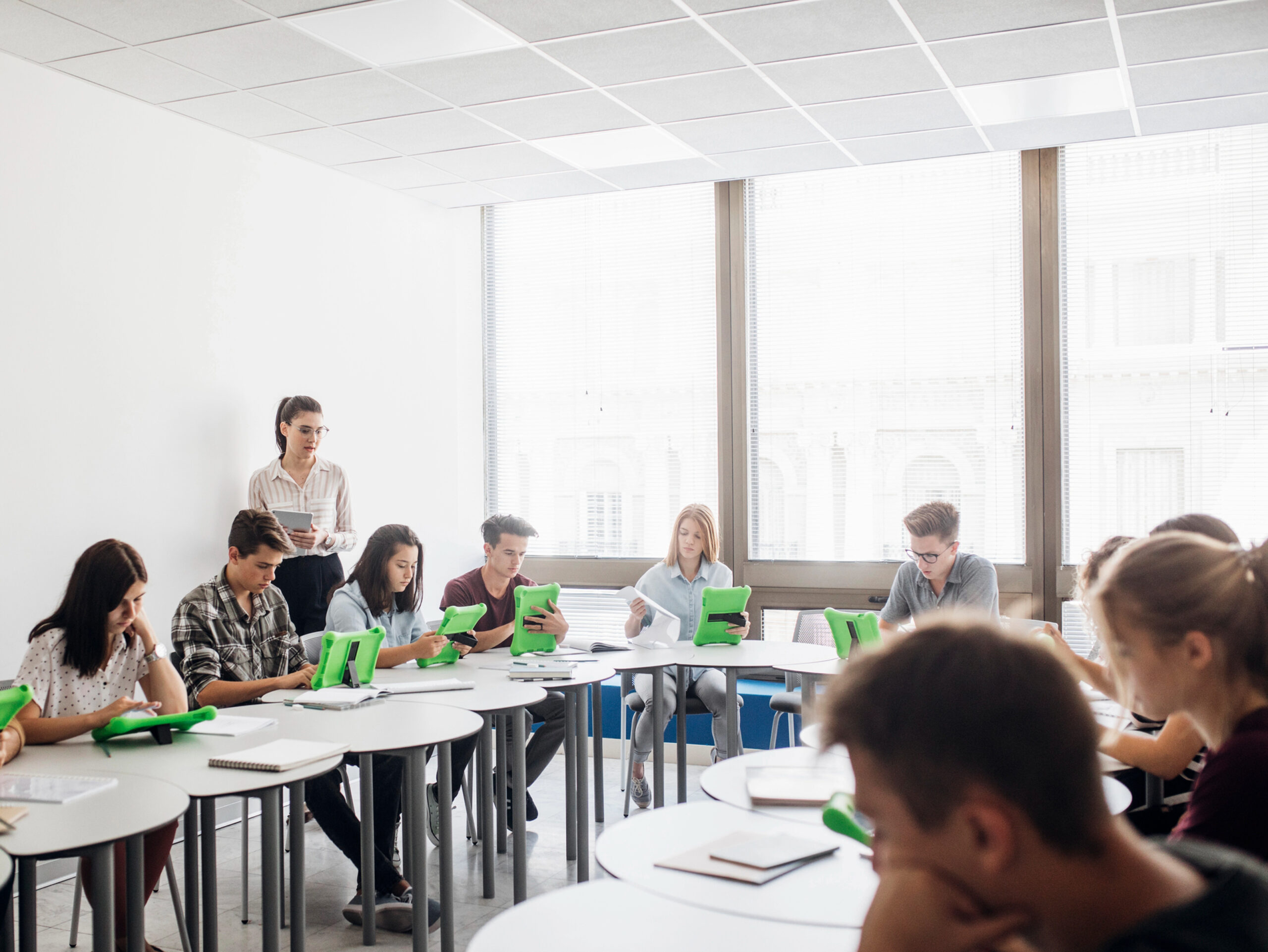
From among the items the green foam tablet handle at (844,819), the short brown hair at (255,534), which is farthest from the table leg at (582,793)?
the green foam tablet handle at (844,819)

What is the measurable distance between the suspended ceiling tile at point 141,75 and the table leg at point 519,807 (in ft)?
8.54

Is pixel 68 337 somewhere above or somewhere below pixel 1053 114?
below

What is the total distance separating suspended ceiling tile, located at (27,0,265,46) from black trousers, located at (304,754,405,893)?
2.44m

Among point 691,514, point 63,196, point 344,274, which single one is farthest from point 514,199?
point 63,196

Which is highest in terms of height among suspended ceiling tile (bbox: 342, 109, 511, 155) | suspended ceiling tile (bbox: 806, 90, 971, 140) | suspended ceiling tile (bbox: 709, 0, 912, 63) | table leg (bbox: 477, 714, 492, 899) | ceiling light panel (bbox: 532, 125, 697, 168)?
ceiling light panel (bbox: 532, 125, 697, 168)

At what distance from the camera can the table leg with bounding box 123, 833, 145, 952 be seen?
208 centimetres

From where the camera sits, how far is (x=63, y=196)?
3811 millimetres

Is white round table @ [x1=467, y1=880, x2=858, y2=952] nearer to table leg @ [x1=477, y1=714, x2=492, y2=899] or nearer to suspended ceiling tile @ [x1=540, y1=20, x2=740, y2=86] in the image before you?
table leg @ [x1=477, y1=714, x2=492, y2=899]

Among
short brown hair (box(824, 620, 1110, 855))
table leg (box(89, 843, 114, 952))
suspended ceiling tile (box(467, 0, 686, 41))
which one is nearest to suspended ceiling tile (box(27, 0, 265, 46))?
suspended ceiling tile (box(467, 0, 686, 41))

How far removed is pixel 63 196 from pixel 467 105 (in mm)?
1557

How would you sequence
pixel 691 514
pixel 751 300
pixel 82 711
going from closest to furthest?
pixel 82 711
pixel 691 514
pixel 751 300

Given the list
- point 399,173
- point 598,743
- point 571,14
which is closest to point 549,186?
point 399,173

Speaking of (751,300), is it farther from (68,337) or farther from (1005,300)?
(68,337)

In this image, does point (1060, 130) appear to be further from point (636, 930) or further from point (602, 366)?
point (636, 930)
